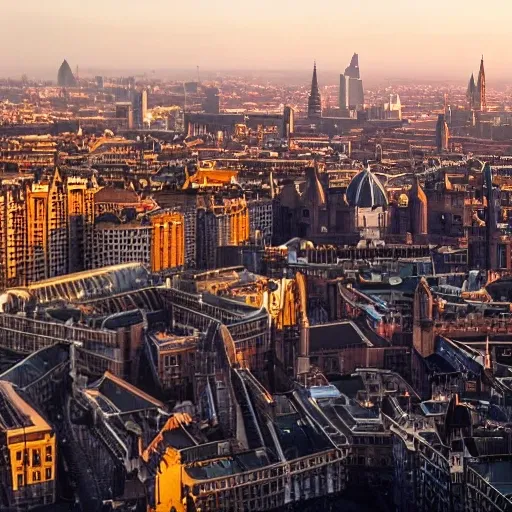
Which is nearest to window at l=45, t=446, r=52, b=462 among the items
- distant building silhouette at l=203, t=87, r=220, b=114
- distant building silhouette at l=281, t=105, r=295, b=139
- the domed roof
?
the domed roof

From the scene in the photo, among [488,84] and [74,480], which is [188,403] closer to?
[74,480]

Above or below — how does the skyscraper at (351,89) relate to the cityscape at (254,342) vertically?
above

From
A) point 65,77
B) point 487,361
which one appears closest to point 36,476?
point 487,361

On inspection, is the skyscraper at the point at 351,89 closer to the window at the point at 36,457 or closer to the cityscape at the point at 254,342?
the cityscape at the point at 254,342

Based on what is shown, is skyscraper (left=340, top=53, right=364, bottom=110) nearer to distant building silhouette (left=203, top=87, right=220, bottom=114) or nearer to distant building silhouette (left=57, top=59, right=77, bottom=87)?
distant building silhouette (left=203, top=87, right=220, bottom=114)

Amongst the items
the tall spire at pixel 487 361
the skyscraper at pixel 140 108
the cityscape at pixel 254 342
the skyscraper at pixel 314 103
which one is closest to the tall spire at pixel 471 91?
the skyscraper at pixel 314 103

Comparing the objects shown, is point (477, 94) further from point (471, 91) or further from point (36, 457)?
point (36, 457)
